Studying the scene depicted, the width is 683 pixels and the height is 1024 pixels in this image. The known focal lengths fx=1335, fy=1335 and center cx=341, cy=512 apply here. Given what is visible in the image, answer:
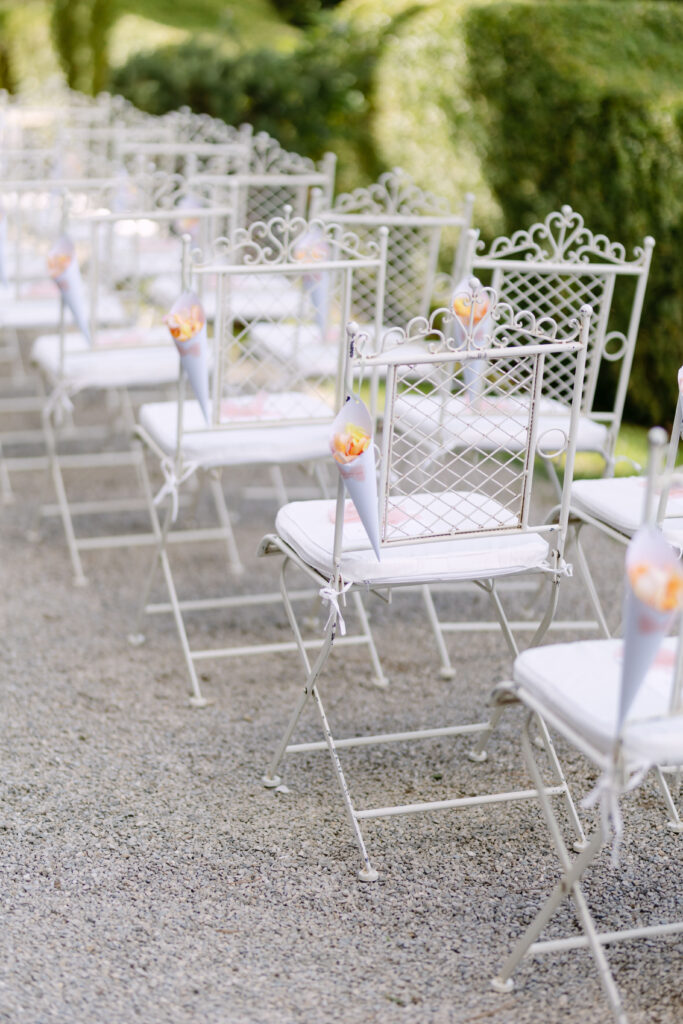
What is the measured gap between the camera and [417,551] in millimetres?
3125

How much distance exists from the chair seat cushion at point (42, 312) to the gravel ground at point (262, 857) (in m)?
1.35

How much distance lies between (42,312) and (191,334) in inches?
74.3

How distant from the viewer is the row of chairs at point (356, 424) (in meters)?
3.06

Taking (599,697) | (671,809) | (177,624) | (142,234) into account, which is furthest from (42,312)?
(599,697)

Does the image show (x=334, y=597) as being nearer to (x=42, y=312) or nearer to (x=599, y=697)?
(x=599, y=697)

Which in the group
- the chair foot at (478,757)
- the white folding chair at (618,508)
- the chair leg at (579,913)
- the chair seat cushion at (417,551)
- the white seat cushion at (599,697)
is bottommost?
the chair foot at (478,757)

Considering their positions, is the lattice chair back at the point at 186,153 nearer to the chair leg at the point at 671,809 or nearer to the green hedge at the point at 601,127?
the green hedge at the point at 601,127

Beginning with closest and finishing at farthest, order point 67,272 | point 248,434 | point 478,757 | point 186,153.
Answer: point 478,757 < point 248,434 < point 67,272 < point 186,153

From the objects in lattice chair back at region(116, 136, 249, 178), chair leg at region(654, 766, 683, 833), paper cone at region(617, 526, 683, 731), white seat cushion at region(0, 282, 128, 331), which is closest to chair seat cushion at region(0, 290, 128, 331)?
white seat cushion at region(0, 282, 128, 331)

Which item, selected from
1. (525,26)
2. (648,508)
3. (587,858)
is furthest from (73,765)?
(525,26)

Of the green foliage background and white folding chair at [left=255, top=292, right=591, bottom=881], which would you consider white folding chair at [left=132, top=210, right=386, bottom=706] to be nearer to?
white folding chair at [left=255, top=292, right=591, bottom=881]

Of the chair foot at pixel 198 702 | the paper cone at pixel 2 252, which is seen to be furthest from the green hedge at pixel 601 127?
the chair foot at pixel 198 702

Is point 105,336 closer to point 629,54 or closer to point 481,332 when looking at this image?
point 481,332

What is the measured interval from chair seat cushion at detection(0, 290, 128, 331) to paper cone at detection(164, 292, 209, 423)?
1629 millimetres
